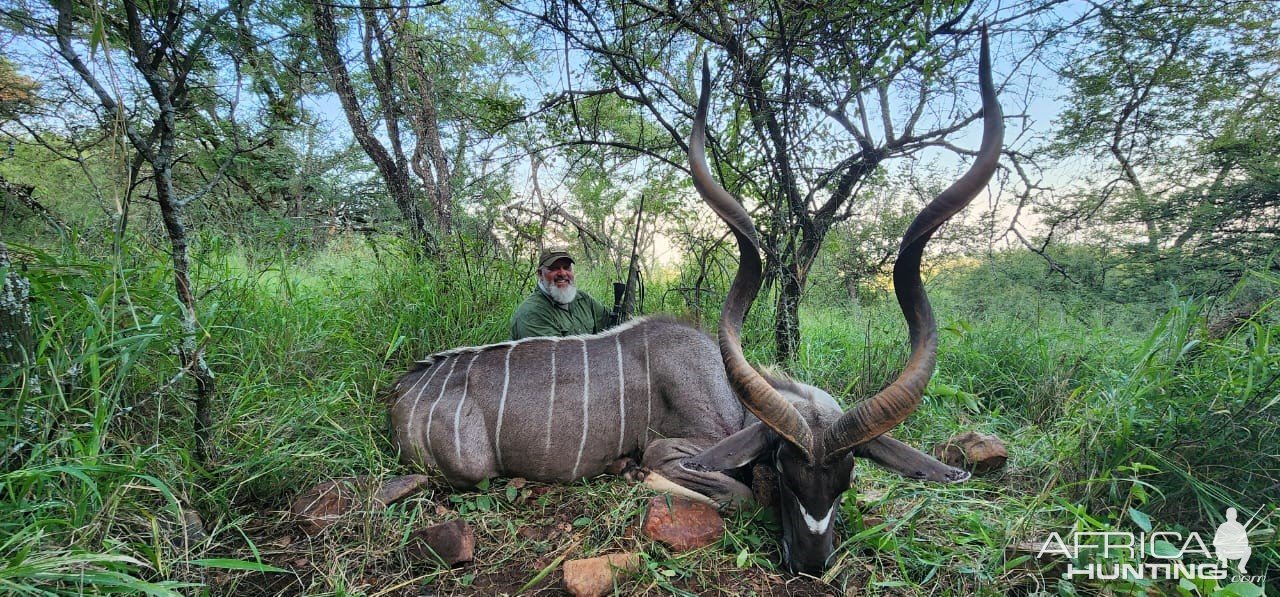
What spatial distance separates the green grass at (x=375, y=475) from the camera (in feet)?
4.61

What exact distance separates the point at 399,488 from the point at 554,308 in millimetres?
1809

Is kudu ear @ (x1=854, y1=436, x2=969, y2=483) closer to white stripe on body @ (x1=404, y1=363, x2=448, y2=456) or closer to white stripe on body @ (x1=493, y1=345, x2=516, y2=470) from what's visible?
white stripe on body @ (x1=493, y1=345, x2=516, y2=470)

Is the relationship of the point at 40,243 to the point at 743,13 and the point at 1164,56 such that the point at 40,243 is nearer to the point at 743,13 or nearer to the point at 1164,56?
the point at 743,13

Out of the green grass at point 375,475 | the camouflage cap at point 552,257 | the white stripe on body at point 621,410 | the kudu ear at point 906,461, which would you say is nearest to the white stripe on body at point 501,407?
the green grass at point 375,475

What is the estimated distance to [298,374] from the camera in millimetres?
2572

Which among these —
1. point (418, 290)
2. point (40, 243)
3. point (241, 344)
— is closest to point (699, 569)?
point (241, 344)

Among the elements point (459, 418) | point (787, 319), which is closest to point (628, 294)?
point (787, 319)

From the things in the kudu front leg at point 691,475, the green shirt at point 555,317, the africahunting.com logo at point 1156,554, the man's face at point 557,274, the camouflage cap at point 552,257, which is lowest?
the kudu front leg at point 691,475

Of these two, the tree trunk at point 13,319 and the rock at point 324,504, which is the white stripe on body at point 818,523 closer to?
the rock at point 324,504

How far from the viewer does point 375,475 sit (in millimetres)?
2230

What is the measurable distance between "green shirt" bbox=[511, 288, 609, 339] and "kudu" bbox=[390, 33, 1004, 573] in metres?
0.66

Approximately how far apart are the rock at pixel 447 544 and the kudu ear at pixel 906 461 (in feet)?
5.04

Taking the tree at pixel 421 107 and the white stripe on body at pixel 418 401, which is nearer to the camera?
the white stripe on body at pixel 418 401

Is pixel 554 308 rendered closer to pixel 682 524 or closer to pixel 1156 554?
pixel 682 524
